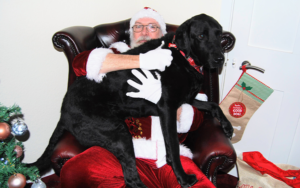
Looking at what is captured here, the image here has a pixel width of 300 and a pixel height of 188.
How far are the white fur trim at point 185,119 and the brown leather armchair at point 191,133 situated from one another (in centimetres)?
11

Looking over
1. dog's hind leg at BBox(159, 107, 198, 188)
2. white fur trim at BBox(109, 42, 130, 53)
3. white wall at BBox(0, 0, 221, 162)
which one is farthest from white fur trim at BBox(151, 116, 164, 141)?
white wall at BBox(0, 0, 221, 162)

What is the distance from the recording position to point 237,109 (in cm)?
195

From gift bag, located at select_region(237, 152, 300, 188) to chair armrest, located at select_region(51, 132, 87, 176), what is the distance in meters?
1.36

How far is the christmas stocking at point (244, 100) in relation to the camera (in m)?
1.84

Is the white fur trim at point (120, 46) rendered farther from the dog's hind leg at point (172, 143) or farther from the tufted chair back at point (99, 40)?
the dog's hind leg at point (172, 143)

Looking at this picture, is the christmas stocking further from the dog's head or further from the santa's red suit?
the dog's head

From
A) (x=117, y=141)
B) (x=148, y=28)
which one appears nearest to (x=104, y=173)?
(x=117, y=141)

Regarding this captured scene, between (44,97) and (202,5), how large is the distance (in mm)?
1685

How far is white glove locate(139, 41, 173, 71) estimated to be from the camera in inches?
51.0

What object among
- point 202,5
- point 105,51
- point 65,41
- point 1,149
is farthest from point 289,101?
point 1,149

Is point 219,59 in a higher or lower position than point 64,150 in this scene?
higher

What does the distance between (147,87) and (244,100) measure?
1.02 metres

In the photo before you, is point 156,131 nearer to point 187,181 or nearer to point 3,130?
point 187,181

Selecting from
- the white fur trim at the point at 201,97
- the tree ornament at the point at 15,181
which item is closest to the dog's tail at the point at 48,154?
the tree ornament at the point at 15,181
